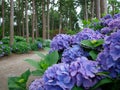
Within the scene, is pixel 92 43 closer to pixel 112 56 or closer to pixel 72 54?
pixel 72 54

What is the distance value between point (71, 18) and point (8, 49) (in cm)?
2945

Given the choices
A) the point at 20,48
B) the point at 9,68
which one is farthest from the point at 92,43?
the point at 20,48

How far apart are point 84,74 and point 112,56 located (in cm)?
19

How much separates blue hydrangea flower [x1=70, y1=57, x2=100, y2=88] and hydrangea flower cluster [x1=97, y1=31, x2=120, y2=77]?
66mm

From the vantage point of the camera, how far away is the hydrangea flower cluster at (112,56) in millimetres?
1261

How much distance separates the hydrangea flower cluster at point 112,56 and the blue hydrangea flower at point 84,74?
0.07m

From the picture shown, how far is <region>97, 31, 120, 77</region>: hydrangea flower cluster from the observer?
4.14 ft

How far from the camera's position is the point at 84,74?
4.44 feet

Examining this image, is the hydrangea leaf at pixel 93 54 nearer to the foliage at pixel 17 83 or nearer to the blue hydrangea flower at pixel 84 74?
the blue hydrangea flower at pixel 84 74

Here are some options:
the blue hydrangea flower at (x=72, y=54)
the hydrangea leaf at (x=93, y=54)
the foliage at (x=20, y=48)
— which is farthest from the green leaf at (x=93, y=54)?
the foliage at (x=20, y=48)

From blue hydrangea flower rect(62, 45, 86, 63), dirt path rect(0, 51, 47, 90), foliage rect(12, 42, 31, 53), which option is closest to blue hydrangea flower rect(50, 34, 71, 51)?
blue hydrangea flower rect(62, 45, 86, 63)

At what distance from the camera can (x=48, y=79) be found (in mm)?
1360

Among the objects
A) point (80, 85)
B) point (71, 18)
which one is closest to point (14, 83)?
point (80, 85)

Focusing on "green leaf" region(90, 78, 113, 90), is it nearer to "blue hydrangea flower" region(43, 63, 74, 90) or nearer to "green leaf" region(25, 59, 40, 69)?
"blue hydrangea flower" region(43, 63, 74, 90)
